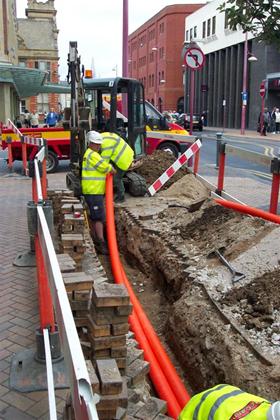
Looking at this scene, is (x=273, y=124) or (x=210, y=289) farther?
(x=273, y=124)

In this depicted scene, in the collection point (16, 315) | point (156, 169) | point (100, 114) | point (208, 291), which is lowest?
point (16, 315)

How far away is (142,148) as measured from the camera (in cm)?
1183

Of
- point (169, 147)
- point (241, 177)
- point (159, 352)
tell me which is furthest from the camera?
point (169, 147)

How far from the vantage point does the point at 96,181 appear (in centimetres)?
762

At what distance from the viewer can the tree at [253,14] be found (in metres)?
7.30

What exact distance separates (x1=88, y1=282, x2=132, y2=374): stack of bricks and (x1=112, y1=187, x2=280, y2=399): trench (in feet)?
3.65

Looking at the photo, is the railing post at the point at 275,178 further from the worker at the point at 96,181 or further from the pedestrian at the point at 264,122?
the pedestrian at the point at 264,122

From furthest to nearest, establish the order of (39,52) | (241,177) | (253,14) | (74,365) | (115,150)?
1. (39,52)
2. (241,177)
3. (115,150)
4. (253,14)
5. (74,365)

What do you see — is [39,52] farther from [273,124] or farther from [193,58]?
[193,58]

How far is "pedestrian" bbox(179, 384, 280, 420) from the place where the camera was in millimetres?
1976

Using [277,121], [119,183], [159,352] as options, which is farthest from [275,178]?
[277,121]

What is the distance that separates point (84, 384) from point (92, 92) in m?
11.0

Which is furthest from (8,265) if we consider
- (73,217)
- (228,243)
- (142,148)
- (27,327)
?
(142,148)

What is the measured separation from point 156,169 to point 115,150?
3532mm
